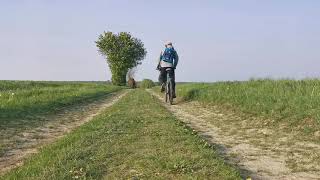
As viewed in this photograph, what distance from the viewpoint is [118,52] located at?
90812 mm

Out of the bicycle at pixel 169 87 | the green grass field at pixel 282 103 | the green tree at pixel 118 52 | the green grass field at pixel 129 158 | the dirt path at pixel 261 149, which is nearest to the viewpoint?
the green grass field at pixel 129 158

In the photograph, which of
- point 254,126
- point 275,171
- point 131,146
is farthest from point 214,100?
point 275,171

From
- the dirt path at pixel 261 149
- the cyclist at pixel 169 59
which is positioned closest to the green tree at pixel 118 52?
the cyclist at pixel 169 59

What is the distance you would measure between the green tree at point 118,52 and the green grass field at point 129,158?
79.0 metres

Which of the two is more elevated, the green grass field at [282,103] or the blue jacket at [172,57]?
the blue jacket at [172,57]

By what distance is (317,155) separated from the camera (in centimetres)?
862

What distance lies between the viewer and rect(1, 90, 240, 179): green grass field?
22.8 feet

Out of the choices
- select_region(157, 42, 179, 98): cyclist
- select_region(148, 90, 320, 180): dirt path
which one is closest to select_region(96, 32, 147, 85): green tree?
select_region(157, 42, 179, 98): cyclist

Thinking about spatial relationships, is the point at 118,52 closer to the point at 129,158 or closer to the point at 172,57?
the point at 172,57

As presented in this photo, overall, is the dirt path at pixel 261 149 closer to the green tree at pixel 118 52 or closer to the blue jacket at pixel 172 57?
the blue jacket at pixel 172 57

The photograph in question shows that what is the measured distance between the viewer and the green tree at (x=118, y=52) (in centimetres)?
9000

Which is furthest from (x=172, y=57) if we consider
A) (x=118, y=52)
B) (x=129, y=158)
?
(x=118, y=52)

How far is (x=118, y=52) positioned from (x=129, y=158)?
83603mm

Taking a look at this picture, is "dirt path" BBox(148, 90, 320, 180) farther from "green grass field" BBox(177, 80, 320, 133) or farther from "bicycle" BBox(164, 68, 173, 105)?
"bicycle" BBox(164, 68, 173, 105)
